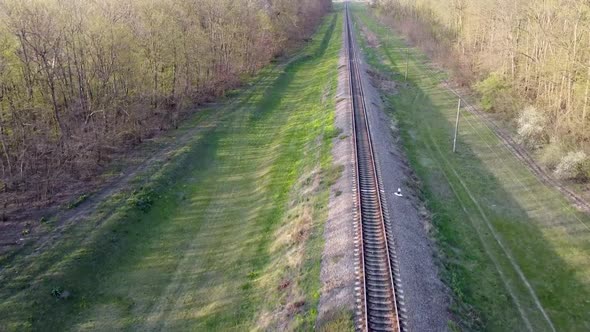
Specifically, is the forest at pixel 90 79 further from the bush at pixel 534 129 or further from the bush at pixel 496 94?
the bush at pixel 534 129

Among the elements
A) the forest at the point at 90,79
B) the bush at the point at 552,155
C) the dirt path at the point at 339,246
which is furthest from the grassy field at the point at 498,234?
the forest at the point at 90,79

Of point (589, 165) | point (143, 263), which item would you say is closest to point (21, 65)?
point (143, 263)

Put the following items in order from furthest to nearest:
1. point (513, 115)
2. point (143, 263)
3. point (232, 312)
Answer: point (513, 115) < point (143, 263) < point (232, 312)

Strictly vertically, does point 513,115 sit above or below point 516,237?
above

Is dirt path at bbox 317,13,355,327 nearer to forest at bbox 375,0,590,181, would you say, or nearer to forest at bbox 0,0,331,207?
forest at bbox 375,0,590,181

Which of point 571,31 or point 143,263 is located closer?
point 143,263

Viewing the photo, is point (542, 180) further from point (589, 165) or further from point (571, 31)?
point (571, 31)
